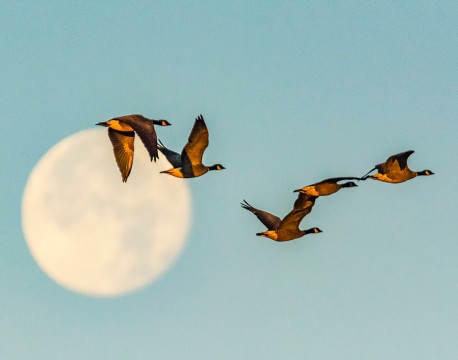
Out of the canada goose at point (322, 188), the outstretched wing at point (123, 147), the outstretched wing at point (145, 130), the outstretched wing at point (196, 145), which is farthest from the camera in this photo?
the outstretched wing at point (123, 147)

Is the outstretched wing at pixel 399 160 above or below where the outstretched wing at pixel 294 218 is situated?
above

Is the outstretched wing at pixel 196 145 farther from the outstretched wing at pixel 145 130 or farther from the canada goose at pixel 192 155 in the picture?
the outstretched wing at pixel 145 130

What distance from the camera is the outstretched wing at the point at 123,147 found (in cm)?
5022

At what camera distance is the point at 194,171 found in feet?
168

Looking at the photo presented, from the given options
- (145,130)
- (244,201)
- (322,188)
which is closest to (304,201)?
(322,188)

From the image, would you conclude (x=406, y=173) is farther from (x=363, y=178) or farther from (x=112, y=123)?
(x=112, y=123)

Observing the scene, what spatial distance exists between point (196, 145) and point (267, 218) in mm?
5097

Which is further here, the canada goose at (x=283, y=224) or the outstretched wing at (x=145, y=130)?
the canada goose at (x=283, y=224)

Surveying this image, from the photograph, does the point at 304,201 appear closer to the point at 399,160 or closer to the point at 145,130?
the point at 399,160

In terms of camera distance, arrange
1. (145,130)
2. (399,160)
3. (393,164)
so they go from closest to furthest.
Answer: (145,130), (399,160), (393,164)

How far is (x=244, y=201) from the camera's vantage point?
5303 centimetres

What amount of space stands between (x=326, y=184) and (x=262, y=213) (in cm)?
493

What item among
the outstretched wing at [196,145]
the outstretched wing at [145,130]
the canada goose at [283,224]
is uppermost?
the outstretched wing at [196,145]

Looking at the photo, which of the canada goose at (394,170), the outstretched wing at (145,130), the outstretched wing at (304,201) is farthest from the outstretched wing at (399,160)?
the outstretched wing at (145,130)
